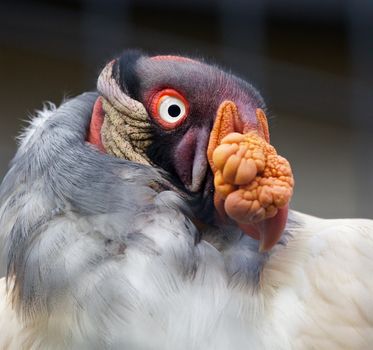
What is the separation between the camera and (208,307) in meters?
1.59

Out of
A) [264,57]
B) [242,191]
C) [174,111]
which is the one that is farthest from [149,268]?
[264,57]

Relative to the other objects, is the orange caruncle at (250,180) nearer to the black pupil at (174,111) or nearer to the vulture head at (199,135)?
the vulture head at (199,135)

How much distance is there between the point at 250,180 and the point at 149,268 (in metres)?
0.24

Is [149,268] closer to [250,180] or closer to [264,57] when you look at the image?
[250,180]

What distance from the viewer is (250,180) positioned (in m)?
1.57

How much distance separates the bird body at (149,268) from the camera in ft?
5.15

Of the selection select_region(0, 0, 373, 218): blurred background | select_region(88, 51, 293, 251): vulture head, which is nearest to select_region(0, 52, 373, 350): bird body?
select_region(88, 51, 293, 251): vulture head

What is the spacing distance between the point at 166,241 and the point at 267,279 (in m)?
0.22

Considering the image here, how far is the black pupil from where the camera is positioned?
1.74 m

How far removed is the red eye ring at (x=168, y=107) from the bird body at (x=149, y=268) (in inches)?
1.1

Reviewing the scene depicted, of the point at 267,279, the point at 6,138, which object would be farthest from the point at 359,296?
the point at 6,138

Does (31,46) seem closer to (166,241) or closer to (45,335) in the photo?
(166,241)

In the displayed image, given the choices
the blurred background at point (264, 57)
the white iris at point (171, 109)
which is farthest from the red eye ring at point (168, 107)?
the blurred background at point (264, 57)

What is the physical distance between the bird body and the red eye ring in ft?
0.09
